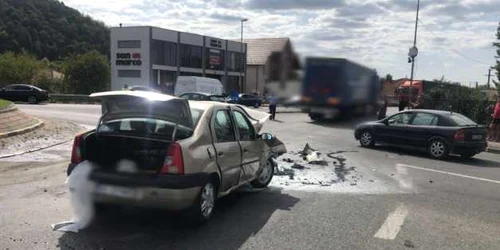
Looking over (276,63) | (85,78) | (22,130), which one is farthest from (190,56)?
(85,78)

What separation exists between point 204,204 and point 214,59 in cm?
312

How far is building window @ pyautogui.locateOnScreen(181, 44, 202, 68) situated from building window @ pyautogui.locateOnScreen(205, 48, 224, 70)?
0.06m

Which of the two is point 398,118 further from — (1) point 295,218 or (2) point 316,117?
(2) point 316,117

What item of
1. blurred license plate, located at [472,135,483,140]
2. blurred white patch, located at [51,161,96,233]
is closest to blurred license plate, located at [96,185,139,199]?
blurred white patch, located at [51,161,96,233]

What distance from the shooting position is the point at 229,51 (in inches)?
134

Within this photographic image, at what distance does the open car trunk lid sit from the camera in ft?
20.0

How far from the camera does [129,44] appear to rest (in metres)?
3.89

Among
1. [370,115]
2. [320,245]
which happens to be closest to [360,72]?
[370,115]

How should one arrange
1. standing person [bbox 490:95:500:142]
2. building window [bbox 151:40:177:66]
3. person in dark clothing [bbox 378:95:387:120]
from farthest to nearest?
1. standing person [bbox 490:95:500:142]
2. building window [bbox 151:40:177:66]
3. person in dark clothing [bbox 378:95:387:120]

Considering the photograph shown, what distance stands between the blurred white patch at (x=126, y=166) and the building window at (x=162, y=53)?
252 cm

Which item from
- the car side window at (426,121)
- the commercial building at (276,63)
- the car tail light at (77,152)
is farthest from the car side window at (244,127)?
the car side window at (426,121)

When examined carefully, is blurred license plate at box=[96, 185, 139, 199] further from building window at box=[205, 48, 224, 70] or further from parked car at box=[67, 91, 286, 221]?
building window at box=[205, 48, 224, 70]

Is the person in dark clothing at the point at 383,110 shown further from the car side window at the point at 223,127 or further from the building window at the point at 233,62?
the car side window at the point at 223,127

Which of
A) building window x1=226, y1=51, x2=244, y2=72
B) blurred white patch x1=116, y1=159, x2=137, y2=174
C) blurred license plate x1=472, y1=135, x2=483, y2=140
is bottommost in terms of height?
blurred license plate x1=472, y1=135, x2=483, y2=140
